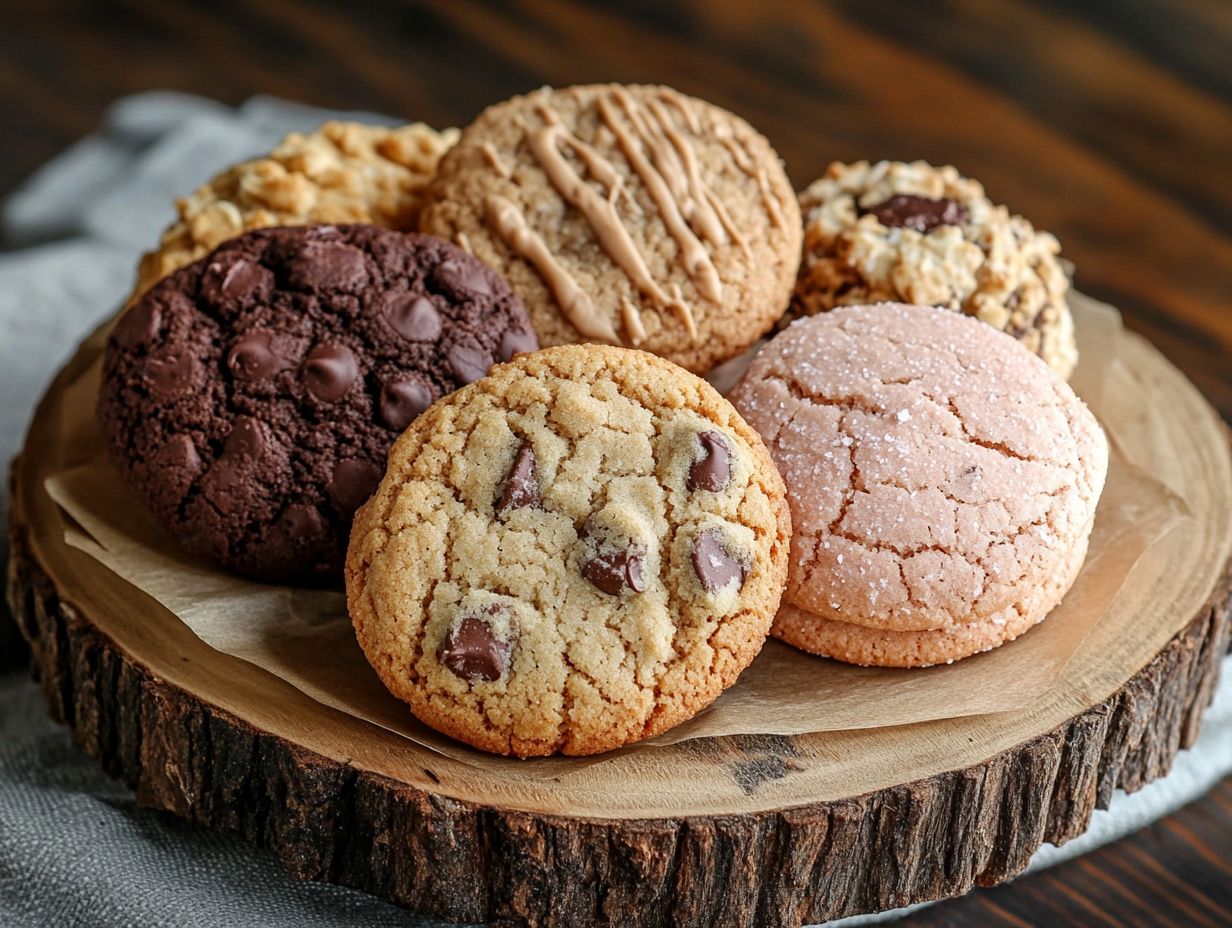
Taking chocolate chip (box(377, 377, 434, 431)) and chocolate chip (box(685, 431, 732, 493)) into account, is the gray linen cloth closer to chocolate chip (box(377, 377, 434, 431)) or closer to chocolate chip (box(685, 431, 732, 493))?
chocolate chip (box(377, 377, 434, 431))

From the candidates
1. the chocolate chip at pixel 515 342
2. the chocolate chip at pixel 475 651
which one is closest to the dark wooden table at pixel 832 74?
the chocolate chip at pixel 515 342

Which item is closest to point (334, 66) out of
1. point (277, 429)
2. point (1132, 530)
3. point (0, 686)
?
point (0, 686)

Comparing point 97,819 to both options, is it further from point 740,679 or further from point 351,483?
point 740,679

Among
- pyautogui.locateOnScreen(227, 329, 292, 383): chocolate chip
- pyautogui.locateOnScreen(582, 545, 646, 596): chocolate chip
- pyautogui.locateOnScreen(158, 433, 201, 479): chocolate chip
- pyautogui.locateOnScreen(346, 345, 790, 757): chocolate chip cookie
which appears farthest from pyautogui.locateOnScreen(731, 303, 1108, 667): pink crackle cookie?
pyautogui.locateOnScreen(158, 433, 201, 479): chocolate chip

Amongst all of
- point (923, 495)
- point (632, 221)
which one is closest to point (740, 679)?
point (923, 495)

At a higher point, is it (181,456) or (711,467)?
(711,467)

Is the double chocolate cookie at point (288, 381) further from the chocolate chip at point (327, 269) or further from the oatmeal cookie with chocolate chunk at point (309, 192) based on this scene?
the oatmeal cookie with chocolate chunk at point (309, 192)
